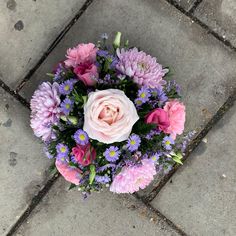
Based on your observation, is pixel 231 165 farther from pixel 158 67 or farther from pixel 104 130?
pixel 104 130

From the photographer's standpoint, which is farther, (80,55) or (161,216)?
(161,216)

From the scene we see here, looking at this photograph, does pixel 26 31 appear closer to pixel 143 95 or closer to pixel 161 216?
pixel 143 95

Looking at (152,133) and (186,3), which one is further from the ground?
(186,3)

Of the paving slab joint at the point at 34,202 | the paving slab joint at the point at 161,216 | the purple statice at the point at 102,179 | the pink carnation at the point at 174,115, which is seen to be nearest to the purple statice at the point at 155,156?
the pink carnation at the point at 174,115

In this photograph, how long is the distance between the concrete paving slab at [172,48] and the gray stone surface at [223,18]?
6 centimetres

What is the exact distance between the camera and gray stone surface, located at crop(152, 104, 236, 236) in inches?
90.4

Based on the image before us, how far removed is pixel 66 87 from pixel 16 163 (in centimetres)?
65

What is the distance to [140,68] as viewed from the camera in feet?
6.23

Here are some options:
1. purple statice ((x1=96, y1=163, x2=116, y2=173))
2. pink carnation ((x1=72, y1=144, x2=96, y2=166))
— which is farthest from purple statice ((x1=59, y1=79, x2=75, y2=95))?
purple statice ((x1=96, y1=163, x2=116, y2=173))

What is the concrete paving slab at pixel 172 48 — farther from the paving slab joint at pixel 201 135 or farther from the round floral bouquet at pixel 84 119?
the round floral bouquet at pixel 84 119

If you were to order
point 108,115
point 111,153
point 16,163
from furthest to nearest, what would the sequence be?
point 16,163 → point 111,153 → point 108,115

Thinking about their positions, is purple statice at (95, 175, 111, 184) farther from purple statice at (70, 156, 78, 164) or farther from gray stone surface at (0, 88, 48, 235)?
gray stone surface at (0, 88, 48, 235)

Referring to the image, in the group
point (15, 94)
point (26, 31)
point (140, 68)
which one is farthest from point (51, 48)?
point (140, 68)

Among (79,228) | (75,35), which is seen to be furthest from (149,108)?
(79,228)
